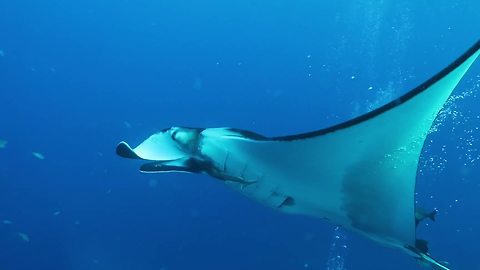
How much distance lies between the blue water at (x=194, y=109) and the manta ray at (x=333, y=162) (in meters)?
7.86

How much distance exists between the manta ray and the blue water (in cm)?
786

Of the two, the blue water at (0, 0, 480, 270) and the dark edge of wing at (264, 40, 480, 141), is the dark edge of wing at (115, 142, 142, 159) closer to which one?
the dark edge of wing at (264, 40, 480, 141)

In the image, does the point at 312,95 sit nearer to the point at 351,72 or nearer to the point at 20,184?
the point at 351,72

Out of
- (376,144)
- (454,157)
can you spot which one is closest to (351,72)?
(454,157)

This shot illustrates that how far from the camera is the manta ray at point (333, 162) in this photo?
7.56ft

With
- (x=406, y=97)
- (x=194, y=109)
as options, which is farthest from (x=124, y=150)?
(x=194, y=109)

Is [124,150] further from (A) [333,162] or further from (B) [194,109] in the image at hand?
(B) [194,109]

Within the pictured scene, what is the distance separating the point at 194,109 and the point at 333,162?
30.0ft

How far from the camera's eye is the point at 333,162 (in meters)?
2.56

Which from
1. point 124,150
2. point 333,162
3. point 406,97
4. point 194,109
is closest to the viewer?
point 406,97

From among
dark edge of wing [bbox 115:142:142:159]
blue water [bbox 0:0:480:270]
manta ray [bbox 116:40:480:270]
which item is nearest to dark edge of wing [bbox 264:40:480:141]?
manta ray [bbox 116:40:480:270]

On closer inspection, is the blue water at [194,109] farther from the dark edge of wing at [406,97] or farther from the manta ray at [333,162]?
the dark edge of wing at [406,97]

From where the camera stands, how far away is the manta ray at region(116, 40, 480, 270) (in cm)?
230

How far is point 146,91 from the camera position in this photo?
39.4 ft
